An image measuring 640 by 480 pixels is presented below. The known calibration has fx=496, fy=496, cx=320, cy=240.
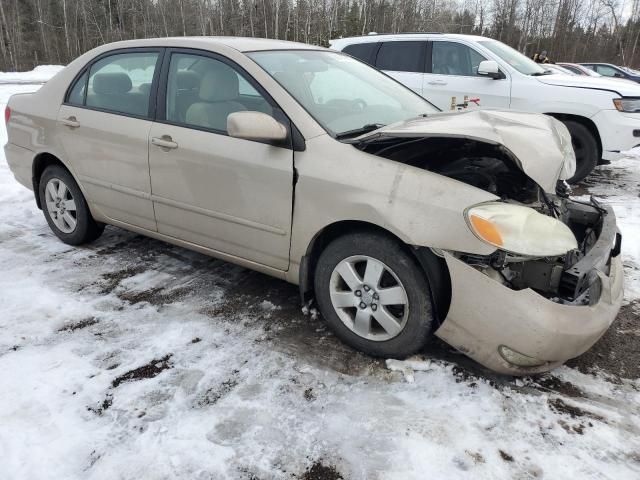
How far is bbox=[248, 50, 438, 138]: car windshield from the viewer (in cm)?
300

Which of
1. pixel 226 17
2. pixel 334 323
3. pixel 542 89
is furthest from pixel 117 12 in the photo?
pixel 334 323

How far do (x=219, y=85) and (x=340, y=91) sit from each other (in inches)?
31.7

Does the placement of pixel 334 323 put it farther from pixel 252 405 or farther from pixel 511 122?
pixel 511 122

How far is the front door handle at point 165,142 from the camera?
328 centimetres

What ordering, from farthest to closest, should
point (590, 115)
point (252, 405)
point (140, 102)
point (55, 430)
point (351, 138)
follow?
point (590, 115) < point (140, 102) < point (351, 138) < point (252, 405) < point (55, 430)

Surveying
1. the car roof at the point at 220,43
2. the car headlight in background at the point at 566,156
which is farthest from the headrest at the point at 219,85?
the car headlight in background at the point at 566,156

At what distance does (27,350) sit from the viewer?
2787 millimetres

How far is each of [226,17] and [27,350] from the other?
155ft

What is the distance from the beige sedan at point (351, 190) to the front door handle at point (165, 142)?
10mm

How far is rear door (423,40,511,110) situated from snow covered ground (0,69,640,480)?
162 inches

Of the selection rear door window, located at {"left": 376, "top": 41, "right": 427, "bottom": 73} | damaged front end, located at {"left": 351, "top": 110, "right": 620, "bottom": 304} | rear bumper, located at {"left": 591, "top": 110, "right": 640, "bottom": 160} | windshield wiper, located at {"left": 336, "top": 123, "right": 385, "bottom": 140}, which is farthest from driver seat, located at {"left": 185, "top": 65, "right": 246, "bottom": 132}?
rear bumper, located at {"left": 591, "top": 110, "right": 640, "bottom": 160}

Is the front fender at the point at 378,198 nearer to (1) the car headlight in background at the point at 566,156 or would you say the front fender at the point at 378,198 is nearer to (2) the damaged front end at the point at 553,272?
(2) the damaged front end at the point at 553,272

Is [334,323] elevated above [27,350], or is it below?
above

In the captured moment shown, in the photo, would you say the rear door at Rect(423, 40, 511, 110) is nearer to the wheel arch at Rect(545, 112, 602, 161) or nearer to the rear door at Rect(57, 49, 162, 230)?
the wheel arch at Rect(545, 112, 602, 161)
